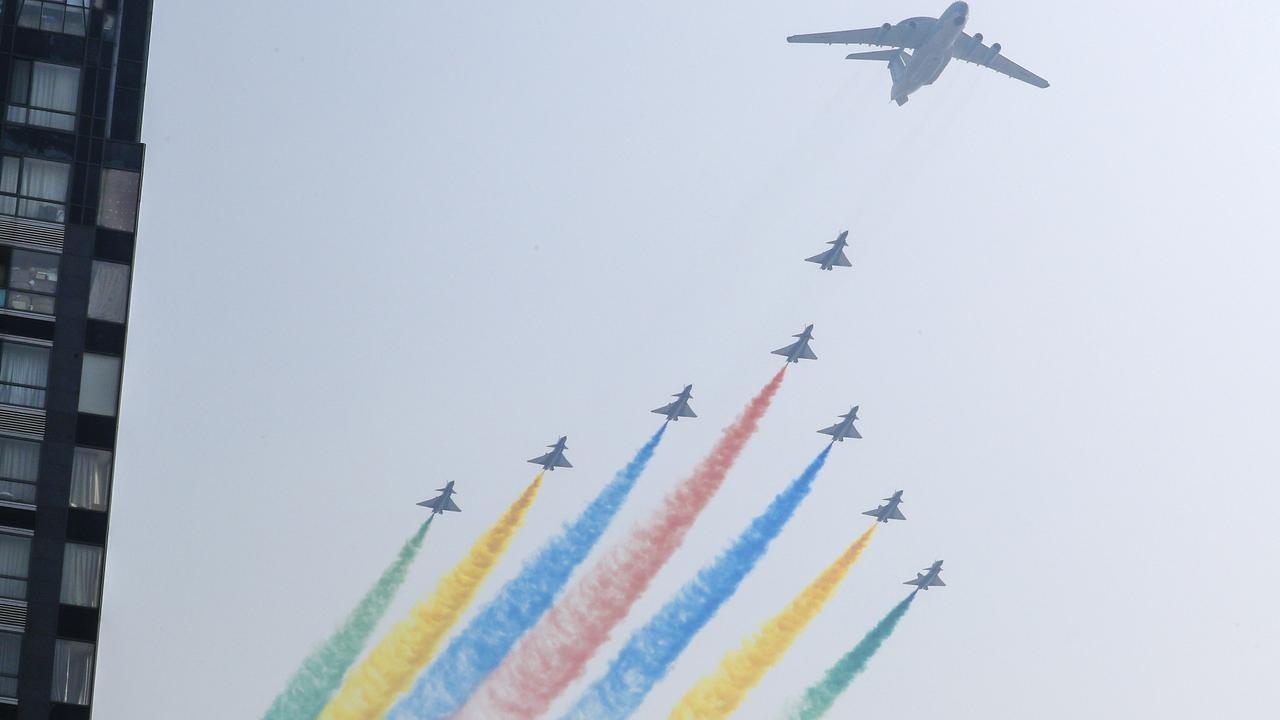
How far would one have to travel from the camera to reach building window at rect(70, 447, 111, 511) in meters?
78.4

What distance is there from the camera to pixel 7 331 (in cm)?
7969

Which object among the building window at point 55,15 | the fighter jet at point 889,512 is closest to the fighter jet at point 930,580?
the fighter jet at point 889,512

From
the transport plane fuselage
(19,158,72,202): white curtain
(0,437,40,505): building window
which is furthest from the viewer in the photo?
the transport plane fuselage

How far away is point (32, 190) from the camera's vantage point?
81875mm

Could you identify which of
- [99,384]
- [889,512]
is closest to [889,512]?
[889,512]

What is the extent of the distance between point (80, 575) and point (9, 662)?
14.7 feet

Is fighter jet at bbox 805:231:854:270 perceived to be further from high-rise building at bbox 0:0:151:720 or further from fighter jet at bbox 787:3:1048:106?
high-rise building at bbox 0:0:151:720

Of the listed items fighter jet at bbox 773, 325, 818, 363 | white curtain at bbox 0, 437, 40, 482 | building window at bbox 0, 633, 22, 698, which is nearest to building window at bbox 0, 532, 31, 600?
building window at bbox 0, 633, 22, 698

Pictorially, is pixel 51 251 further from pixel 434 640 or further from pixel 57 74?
pixel 434 640

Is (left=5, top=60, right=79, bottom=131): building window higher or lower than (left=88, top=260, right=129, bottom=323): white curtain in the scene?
higher

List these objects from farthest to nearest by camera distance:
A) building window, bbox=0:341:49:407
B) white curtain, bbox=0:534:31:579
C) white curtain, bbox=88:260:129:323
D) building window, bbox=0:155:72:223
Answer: building window, bbox=0:155:72:223 < white curtain, bbox=88:260:129:323 < building window, bbox=0:341:49:407 < white curtain, bbox=0:534:31:579

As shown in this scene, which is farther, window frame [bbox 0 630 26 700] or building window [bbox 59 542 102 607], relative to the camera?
building window [bbox 59 542 102 607]

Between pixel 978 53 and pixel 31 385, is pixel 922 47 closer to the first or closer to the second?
pixel 978 53

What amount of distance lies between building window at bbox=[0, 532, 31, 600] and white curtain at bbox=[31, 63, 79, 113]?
19.3 metres
